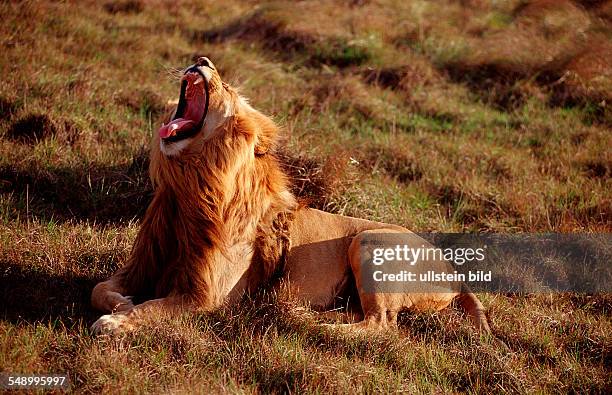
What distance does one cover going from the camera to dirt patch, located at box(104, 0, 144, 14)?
10680 mm

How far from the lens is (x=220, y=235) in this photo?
14.3 feet

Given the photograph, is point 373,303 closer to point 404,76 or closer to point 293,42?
point 404,76

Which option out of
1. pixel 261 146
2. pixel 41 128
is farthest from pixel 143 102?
pixel 261 146

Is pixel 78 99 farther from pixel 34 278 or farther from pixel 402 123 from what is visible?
pixel 402 123

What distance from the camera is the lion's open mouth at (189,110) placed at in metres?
4.21

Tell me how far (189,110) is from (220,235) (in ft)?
2.66

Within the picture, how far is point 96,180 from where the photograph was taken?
19.6 ft

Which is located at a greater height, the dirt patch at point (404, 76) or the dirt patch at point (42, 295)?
the dirt patch at point (404, 76)

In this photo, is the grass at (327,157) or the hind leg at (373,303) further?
the hind leg at (373,303)

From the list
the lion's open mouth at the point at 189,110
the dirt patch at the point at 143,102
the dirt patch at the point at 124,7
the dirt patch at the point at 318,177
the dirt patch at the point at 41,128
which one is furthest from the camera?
the dirt patch at the point at 124,7

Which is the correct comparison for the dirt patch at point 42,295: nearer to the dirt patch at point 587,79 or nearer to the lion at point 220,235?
the lion at point 220,235

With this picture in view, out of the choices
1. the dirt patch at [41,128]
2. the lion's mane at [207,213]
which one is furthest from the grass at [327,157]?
the lion's mane at [207,213]

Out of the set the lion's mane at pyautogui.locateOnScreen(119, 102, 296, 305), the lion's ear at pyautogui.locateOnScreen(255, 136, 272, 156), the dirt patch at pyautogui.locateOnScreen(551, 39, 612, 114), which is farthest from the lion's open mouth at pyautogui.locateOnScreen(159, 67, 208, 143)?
the dirt patch at pyautogui.locateOnScreen(551, 39, 612, 114)

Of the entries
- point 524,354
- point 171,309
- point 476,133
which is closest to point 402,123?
point 476,133
